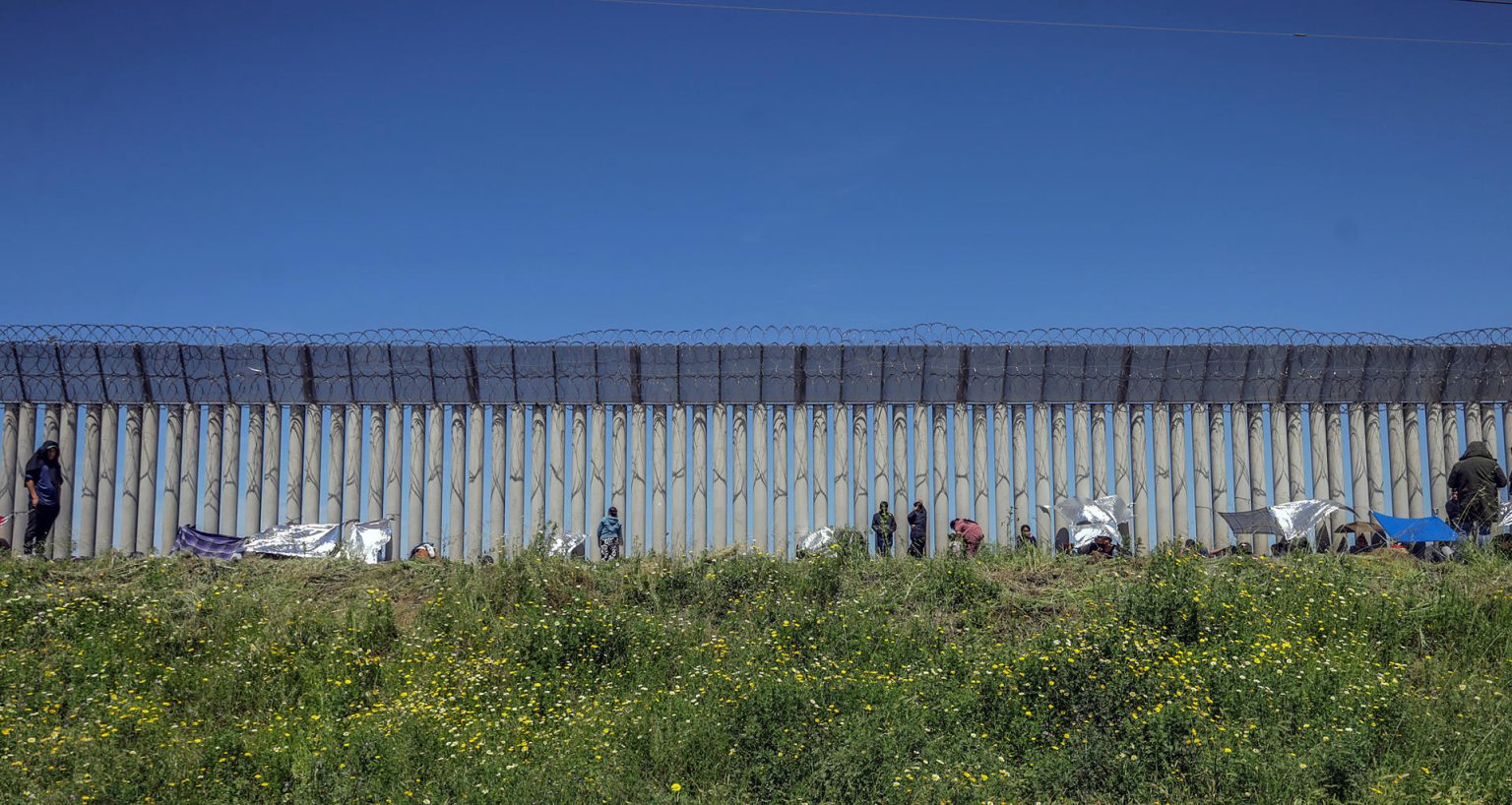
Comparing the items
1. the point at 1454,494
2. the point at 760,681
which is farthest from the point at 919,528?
the point at 760,681

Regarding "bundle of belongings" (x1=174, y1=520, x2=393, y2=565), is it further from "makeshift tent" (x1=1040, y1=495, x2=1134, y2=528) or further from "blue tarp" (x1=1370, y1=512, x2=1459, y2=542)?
"blue tarp" (x1=1370, y1=512, x2=1459, y2=542)

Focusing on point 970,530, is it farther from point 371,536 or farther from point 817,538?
point 371,536

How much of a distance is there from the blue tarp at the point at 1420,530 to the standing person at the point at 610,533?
962 cm

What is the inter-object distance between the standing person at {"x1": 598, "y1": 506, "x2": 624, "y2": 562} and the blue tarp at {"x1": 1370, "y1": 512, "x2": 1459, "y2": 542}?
9.62 m

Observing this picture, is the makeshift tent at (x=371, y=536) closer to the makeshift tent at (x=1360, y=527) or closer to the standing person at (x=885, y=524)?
the standing person at (x=885, y=524)

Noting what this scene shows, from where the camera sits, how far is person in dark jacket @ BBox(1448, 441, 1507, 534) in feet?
47.5

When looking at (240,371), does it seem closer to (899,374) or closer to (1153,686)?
(899,374)

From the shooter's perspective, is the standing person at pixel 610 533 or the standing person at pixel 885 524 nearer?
the standing person at pixel 885 524

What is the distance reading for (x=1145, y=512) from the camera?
18.8 m

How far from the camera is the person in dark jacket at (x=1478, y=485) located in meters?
14.5

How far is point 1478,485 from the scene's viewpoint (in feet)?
47.8

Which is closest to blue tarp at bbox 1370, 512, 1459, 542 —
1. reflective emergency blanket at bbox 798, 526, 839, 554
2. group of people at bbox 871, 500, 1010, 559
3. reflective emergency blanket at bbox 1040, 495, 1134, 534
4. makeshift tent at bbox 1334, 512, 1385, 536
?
makeshift tent at bbox 1334, 512, 1385, 536

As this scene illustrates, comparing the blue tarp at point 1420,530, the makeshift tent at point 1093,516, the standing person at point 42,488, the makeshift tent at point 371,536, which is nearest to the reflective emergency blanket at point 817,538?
the makeshift tent at point 1093,516

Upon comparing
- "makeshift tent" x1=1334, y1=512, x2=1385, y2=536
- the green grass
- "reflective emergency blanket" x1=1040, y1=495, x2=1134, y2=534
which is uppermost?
"reflective emergency blanket" x1=1040, y1=495, x2=1134, y2=534
